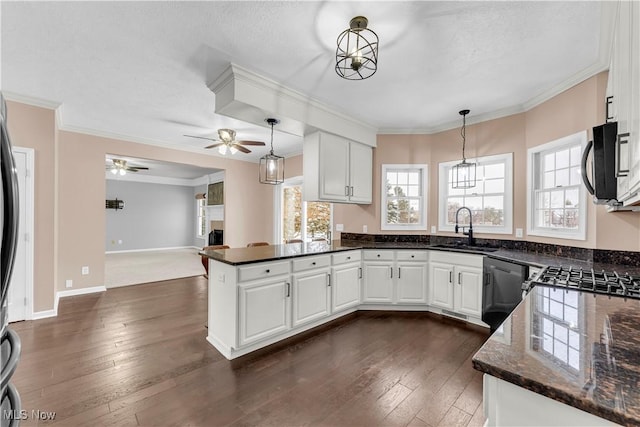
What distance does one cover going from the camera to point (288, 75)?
277 cm

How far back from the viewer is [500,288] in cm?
283

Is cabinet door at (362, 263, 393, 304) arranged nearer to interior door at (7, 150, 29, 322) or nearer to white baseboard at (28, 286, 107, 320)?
white baseboard at (28, 286, 107, 320)

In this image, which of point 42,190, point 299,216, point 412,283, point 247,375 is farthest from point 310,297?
point 42,190

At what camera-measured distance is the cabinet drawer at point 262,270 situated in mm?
2490

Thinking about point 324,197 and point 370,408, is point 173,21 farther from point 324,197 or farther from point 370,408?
point 370,408

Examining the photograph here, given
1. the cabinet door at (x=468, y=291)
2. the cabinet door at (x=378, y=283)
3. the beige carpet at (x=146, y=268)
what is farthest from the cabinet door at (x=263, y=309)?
the beige carpet at (x=146, y=268)

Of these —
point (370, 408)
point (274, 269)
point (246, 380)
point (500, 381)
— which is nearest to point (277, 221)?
point (274, 269)

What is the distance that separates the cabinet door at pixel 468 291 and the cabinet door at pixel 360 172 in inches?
65.7

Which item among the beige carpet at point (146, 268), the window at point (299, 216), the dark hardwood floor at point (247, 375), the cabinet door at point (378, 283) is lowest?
the beige carpet at point (146, 268)

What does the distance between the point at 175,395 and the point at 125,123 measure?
164 inches

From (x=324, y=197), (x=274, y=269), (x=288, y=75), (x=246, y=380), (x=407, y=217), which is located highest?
(x=288, y=75)

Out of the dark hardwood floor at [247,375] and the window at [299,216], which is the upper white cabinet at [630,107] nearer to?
the dark hardwood floor at [247,375]

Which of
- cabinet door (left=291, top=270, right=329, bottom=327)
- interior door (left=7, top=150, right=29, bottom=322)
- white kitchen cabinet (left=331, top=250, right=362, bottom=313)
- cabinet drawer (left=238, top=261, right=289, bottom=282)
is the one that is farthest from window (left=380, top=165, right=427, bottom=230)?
interior door (left=7, top=150, right=29, bottom=322)

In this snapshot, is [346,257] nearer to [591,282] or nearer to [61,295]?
[591,282]
